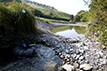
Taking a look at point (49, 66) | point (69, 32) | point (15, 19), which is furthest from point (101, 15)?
point (69, 32)

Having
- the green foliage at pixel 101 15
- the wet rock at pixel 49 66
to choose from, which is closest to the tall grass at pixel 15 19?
the wet rock at pixel 49 66

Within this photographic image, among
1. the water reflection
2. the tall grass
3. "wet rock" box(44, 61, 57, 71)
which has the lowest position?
"wet rock" box(44, 61, 57, 71)

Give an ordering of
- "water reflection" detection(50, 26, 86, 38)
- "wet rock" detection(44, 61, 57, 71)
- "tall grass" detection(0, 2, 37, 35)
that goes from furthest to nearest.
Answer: "water reflection" detection(50, 26, 86, 38)
"tall grass" detection(0, 2, 37, 35)
"wet rock" detection(44, 61, 57, 71)

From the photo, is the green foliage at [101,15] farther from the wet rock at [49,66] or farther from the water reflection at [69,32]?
the water reflection at [69,32]

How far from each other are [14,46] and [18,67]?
110 centimetres

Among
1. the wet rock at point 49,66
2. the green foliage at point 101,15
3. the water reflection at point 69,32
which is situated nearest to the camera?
the wet rock at point 49,66

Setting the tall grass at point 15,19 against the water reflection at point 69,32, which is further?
the water reflection at point 69,32

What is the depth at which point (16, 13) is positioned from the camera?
3.61m

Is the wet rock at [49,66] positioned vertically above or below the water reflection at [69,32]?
below

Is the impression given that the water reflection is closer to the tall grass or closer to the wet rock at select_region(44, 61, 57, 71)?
the tall grass

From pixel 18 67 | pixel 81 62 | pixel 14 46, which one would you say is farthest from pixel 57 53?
pixel 14 46

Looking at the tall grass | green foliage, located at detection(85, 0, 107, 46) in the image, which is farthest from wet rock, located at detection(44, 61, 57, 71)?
green foliage, located at detection(85, 0, 107, 46)

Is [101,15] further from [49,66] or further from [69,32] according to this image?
→ [69,32]

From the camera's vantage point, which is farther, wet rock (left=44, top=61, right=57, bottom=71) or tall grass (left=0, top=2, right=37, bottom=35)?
tall grass (left=0, top=2, right=37, bottom=35)
